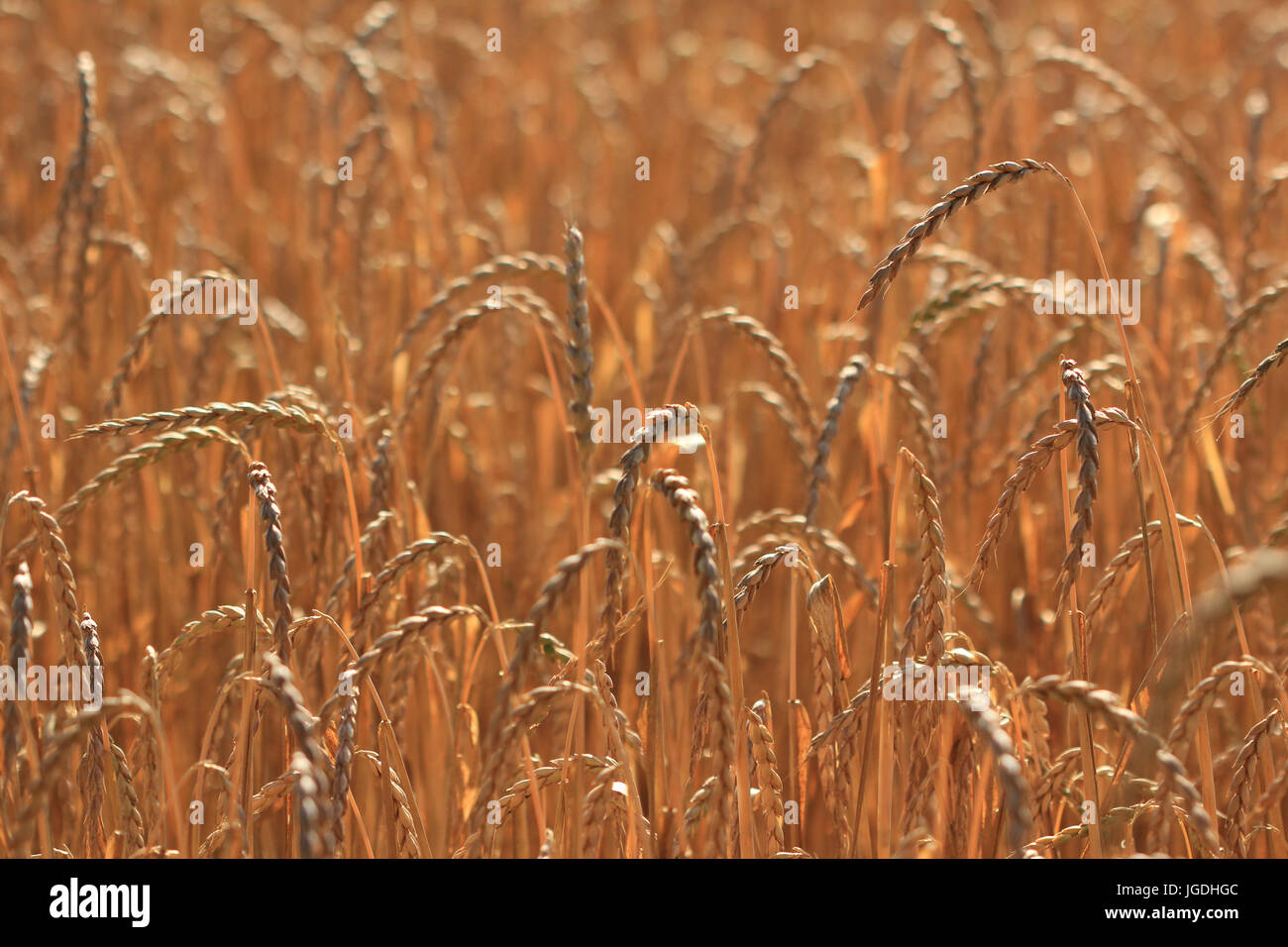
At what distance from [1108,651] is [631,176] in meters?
2.40

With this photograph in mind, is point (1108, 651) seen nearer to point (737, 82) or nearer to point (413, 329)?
point (413, 329)

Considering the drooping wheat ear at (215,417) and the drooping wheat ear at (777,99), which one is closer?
the drooping wheat ear at (215,417)

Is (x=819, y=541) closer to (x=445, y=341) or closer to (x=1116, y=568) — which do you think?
(x=1116, y=568)

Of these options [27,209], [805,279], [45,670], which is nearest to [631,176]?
[805,279]

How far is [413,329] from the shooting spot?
64.9 inches

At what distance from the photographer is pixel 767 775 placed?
1.16 metres

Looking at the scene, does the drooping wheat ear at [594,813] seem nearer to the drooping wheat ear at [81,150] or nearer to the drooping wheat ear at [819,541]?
the drooping wheat ear at [819,541]

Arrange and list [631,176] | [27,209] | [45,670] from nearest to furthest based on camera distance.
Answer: [45,670] → [27,209] → [631,176]

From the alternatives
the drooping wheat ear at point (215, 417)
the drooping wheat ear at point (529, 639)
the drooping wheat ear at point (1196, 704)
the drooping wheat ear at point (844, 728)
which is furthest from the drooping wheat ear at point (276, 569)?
the drooping wheat ear at point (1196, 704)

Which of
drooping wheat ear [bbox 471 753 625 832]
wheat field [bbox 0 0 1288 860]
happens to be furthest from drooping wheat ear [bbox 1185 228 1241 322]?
drooping wheat ear [bbox 471 753 625 832]

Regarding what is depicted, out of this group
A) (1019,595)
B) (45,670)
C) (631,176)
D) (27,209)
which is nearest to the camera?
(45,670)

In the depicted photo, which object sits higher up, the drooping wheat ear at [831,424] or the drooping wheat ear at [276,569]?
the drooping wheat ear at [831,424]

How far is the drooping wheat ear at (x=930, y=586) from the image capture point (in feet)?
3.51

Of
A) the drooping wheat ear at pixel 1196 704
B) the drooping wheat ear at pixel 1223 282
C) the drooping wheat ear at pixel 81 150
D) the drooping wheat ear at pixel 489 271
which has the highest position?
the drooping wheat ear at pixel 81 150
